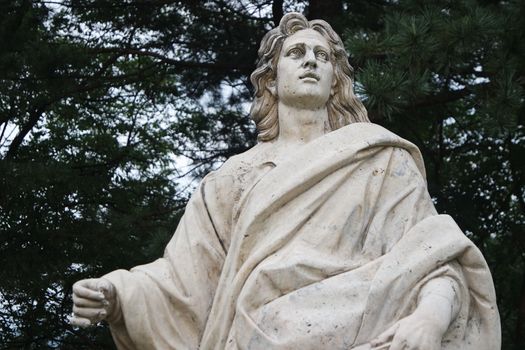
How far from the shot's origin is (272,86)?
767 centimetres

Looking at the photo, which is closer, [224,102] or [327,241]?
[327,241]

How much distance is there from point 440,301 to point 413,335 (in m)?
0.24

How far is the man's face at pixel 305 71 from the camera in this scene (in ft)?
24.4

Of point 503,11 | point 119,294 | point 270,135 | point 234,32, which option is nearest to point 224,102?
point 234,32

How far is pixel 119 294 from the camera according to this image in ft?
22.6

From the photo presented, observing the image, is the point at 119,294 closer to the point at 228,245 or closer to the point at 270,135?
the point at 228,245

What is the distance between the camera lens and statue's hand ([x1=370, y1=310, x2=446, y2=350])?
247 inches

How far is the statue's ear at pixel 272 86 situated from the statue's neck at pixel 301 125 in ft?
0.54

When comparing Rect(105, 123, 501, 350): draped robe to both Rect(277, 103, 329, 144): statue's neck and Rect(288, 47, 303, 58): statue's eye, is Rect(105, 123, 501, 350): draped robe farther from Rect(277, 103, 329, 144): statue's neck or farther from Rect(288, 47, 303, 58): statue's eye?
Rect(288, 47, 303, 58): statue's eye

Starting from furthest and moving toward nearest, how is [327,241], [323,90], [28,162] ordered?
[28,162]
[323,90]
[327,241]

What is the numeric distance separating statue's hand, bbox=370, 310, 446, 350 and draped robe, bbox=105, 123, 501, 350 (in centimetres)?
11

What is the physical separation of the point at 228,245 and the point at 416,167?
0.95m

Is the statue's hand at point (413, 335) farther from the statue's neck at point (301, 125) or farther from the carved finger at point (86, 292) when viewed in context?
the statue's neck at point (301, 125)

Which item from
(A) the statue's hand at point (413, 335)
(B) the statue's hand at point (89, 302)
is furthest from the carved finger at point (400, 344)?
(B) the statue's hand at point (89, 302)
